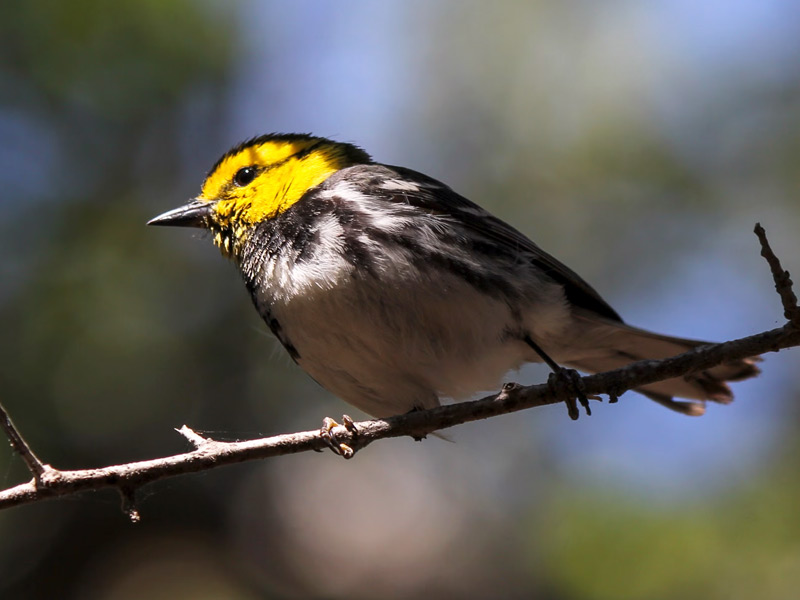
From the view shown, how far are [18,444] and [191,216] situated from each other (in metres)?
1.91

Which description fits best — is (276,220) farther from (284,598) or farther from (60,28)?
(60,28)

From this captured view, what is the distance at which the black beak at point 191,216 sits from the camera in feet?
14.6

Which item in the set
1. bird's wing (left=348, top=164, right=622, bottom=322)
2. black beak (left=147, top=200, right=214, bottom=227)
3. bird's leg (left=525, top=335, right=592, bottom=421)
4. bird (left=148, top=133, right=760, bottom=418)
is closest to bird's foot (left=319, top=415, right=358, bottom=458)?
bird (left=148, top=133, right=760, bottom=418)

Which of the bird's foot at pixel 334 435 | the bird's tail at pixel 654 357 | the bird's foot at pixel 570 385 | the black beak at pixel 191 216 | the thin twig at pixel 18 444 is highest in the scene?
the black beak at pixel 191 216

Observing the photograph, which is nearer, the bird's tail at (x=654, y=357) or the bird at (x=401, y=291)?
the bird at (x=401, y=291)

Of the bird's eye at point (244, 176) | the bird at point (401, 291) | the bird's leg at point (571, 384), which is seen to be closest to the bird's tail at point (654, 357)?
the bird at point (401, 291)

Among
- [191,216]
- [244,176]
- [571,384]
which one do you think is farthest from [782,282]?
[191,216]

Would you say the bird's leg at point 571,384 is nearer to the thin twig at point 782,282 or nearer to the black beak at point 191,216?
the thin twig at point 782,282

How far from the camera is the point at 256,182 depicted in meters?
4.39

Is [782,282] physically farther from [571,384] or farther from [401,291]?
[401,291]

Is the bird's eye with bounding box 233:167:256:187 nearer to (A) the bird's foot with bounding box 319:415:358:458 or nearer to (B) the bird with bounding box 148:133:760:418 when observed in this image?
(B) the bird with bounding box 148:133:760:418

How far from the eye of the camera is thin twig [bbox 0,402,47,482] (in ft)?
8.82

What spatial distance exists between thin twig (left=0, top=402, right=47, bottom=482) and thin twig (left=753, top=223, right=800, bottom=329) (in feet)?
7.12

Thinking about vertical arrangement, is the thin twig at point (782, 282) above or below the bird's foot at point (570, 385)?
above
